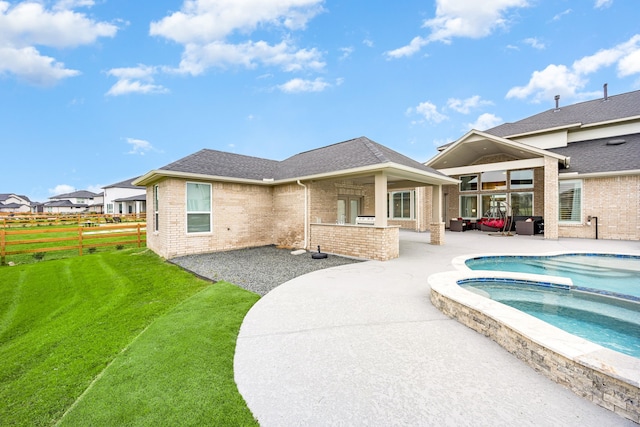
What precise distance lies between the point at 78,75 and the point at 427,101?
2486 centimetres

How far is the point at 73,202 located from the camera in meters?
58.7

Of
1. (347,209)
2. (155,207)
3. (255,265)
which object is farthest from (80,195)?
(255,265)

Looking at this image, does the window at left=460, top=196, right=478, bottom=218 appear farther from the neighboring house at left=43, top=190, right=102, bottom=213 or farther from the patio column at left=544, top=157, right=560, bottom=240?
the neighboring house at left=43, top=190, right=102, bottom=213

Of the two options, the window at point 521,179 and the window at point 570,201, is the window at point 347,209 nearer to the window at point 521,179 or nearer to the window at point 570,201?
the window at point 521,179

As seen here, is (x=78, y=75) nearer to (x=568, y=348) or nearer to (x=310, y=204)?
(x=310, y=204)

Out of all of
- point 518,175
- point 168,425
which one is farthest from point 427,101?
point 168,425

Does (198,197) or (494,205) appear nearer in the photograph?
(198,197)

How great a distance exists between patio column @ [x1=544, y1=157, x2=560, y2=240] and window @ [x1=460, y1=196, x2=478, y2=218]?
510cm

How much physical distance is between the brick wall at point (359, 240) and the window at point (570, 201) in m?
10.9

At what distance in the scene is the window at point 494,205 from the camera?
1627cm

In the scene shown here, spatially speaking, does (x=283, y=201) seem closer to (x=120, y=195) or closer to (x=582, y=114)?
(x=582, y=114)

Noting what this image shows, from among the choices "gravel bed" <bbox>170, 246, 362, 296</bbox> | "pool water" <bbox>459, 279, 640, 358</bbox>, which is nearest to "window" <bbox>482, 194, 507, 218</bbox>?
"pool water" <bbox>459, 279, 640, 358</bbox>

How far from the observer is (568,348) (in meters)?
2.49

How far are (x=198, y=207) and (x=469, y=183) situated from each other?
16.8m
